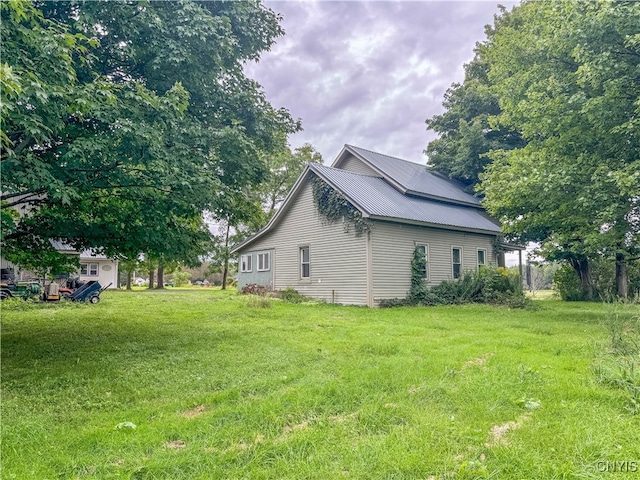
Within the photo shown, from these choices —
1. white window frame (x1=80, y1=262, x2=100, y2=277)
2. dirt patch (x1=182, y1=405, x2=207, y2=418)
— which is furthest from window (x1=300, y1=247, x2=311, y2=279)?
white window frame (x1=80, y1=262, x2=100, y2=277)

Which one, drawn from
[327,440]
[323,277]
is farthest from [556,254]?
[327,440]

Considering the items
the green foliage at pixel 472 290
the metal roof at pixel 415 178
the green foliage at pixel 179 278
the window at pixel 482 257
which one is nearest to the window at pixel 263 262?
the metal roof at pixel 415 178

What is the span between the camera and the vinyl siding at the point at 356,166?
19.3 metres

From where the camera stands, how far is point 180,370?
5.58 metres

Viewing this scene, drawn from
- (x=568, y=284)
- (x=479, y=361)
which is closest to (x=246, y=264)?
(x=568, y=284)

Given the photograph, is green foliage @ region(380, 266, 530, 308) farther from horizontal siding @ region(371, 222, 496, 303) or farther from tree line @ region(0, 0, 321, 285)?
tree line @ region(0, 0, 321, 285)

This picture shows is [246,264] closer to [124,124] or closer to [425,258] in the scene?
[425,258]

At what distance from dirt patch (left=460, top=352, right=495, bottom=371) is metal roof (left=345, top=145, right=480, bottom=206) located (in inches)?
470

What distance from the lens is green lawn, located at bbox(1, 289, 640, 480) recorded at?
9.46 feet

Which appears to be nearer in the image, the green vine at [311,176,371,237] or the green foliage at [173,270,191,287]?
the green vine at [311,176,371,237]

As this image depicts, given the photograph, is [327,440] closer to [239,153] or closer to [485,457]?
[485,457]

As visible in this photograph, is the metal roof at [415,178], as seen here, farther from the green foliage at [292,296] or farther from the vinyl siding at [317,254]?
the green foliage at [292,296]

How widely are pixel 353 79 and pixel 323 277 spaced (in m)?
8.42

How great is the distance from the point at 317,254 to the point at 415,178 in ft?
23.7
